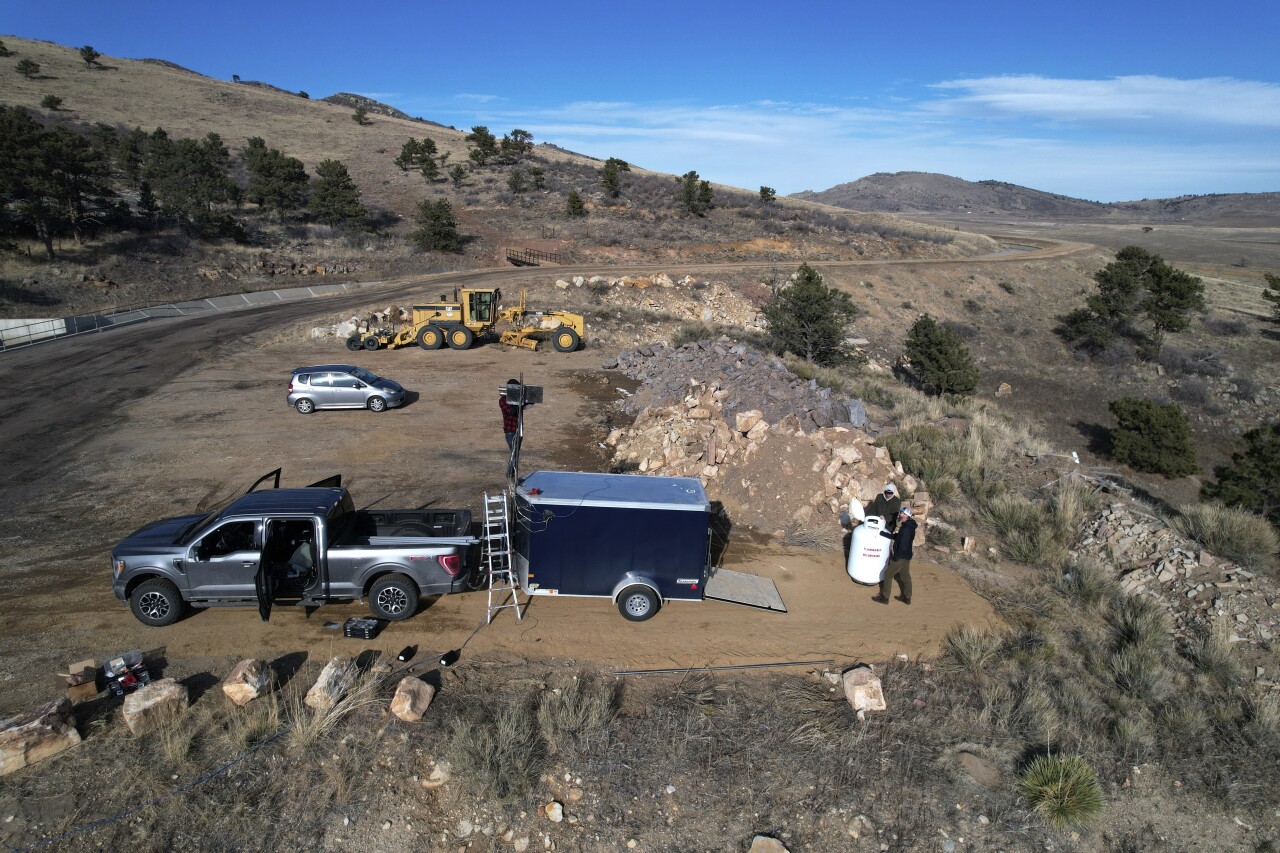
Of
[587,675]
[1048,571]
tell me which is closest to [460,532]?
[587,675]

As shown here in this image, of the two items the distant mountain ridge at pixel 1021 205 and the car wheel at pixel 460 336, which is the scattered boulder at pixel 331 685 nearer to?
the car wheel at pixel 460 336

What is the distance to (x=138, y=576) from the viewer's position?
9.07 meters

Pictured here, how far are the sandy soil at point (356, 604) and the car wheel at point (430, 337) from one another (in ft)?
16.5

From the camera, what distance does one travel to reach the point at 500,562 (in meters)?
9.94

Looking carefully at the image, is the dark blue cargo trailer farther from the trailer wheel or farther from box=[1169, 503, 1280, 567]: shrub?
box=[1169, 503, 1280, 567]: shrub

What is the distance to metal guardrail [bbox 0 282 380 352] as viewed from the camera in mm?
29250

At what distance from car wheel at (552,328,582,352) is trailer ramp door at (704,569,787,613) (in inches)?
810

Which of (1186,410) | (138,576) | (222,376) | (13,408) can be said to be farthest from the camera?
(1186,410)

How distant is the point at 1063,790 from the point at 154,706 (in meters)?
9.46

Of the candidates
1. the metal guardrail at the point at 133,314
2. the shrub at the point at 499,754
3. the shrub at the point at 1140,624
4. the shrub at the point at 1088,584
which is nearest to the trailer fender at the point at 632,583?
the shrub at the point at 499,754

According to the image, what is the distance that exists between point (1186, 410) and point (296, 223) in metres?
58.5

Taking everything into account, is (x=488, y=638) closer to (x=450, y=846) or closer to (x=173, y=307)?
(x=450, y=846)

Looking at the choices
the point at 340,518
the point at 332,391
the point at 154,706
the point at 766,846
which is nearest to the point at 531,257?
the point at 332,391

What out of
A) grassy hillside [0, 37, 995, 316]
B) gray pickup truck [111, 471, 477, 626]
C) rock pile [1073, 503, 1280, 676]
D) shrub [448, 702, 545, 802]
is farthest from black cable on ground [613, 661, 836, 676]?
grassy hillside [0, 37, 995, 316]
